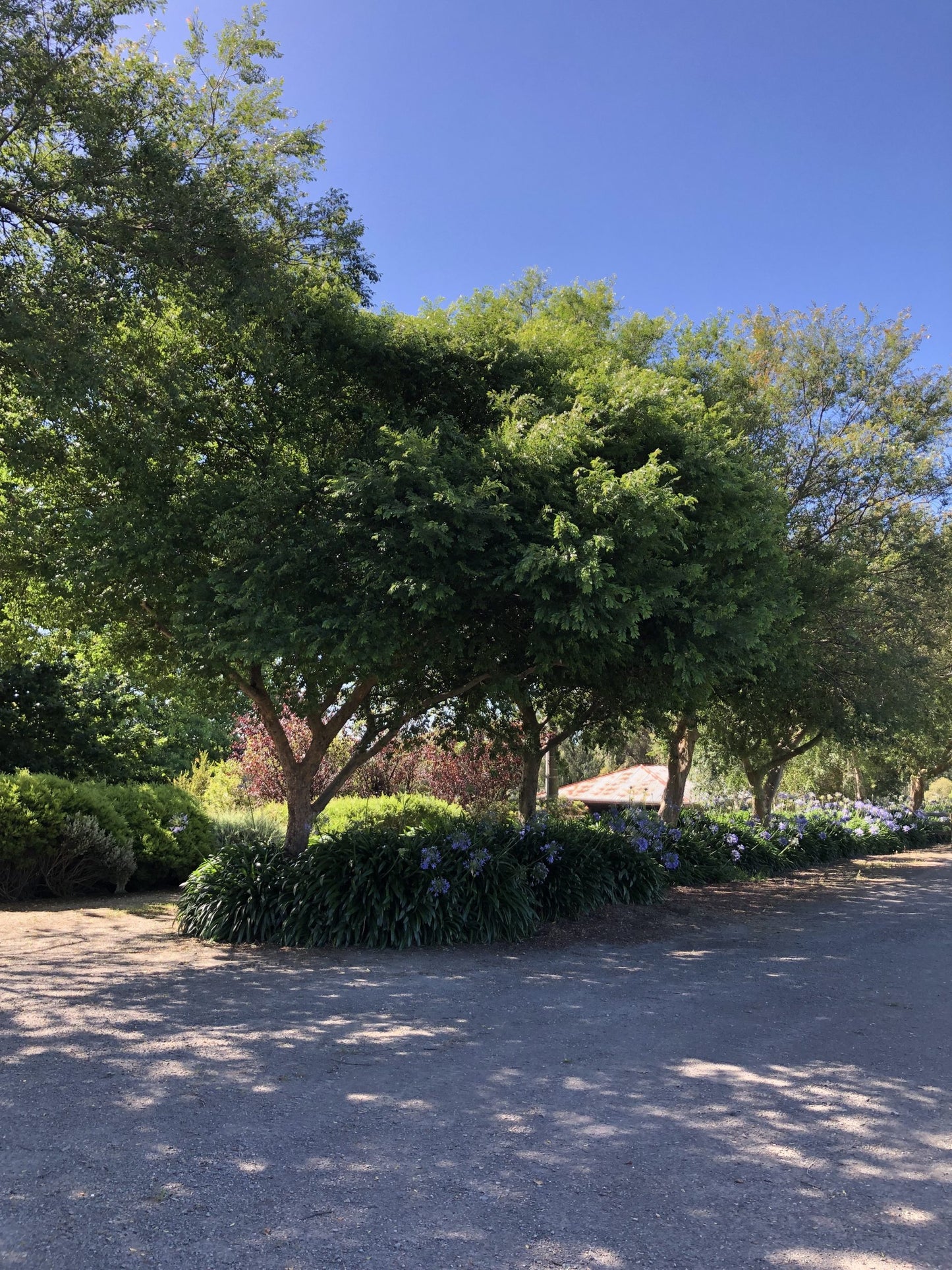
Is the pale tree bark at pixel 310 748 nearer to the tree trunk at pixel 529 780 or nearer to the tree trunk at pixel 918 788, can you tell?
the tree trunk at pixel 529 780

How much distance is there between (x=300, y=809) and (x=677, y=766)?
29.1 ft

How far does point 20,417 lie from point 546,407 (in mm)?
5486

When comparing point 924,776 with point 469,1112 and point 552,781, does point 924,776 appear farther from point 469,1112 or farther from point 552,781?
point 469,1112

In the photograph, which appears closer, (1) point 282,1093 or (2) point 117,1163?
(2) point 117,1163

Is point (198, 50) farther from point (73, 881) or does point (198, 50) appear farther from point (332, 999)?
point (73, 881)

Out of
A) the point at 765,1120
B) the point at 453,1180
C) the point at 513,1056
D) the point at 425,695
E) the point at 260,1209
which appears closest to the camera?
the point at 260,1209

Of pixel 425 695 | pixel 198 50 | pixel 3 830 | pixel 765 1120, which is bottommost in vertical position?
pixel 765 1120

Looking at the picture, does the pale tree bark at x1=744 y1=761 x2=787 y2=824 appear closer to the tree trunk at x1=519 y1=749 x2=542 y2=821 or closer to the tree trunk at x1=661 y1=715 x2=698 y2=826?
the tree trunk at x1=661 y1=715 x2=698 y2=826

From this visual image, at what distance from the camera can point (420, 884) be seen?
8.82 metres

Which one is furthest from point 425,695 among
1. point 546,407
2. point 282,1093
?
point 282,1093

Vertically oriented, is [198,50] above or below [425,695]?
above

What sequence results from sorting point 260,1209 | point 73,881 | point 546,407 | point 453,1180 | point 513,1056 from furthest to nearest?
point 73,881
point 546,407
point 513,1056
point 453,1180
point 260,1209

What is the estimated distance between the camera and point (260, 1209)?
3.12 meters

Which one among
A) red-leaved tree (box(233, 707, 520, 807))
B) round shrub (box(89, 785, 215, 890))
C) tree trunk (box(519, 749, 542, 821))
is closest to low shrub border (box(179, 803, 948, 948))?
tree trunk (box(519, 749, 542, 821))
